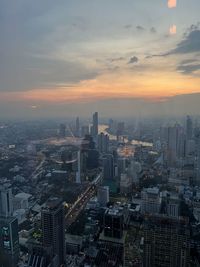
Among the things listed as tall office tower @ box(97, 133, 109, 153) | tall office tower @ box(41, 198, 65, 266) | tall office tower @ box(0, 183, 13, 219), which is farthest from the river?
tall office tower @ box(0, 183, 13, 219)

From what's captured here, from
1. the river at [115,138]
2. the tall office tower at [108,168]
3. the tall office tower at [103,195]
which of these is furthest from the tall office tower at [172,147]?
the tall office tower at [103,195]

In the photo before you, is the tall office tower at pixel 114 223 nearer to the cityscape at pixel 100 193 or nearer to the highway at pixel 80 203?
the cityscape at pixel 100 193

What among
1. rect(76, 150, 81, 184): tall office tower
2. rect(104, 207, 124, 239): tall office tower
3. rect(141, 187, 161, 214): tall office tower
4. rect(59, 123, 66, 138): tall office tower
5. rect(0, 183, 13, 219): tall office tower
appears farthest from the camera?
rect(76, 150, 81, 184): tall office tower

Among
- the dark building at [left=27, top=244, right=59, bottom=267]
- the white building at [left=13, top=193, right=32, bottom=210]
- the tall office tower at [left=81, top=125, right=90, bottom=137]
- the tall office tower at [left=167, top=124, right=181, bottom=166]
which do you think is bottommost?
the dark building at [left=27, top=244, right=59, bottom=267]

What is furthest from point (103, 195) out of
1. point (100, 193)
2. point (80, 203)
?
point (80, 203)

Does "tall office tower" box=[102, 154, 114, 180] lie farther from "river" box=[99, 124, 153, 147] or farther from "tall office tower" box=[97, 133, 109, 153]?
"river" box=[99, 124, 153, 147]

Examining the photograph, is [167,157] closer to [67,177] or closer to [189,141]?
[189,141]

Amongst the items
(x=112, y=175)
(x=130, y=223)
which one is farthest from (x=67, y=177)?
(x=130, y=223)
